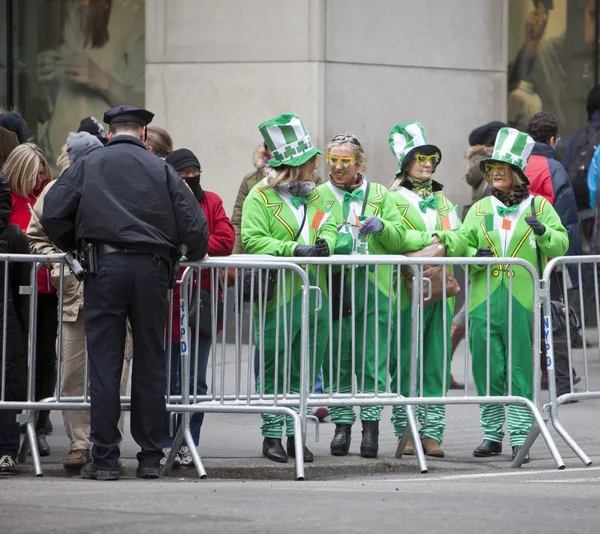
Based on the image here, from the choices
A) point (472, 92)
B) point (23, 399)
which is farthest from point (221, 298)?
point (472, 92)

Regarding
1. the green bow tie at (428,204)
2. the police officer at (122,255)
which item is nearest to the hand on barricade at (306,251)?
the police officer at (122,255)

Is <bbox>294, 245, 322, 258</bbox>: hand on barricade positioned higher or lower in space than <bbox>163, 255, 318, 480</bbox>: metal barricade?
higher

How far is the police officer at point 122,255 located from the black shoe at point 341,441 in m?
1.35

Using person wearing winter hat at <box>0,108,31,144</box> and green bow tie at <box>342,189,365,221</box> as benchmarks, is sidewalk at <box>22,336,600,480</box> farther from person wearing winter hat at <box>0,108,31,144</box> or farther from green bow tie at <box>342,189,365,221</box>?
person wearing winter hat at <box>0,108,31,144</box>

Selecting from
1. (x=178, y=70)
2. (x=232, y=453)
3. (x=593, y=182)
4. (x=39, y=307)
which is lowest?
(x=232, y=453)

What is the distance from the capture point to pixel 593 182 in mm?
13055

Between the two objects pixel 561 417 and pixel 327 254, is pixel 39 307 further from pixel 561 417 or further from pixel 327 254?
pixel 561 417

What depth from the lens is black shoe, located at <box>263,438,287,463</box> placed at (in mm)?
8711

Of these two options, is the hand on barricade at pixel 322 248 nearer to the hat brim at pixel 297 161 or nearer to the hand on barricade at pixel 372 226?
the hand on barricade at pixel 372 226

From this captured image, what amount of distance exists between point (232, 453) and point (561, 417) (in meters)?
2.57

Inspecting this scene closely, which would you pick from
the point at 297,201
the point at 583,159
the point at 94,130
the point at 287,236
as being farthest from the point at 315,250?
the point at 583,159

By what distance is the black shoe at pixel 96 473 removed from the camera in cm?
798

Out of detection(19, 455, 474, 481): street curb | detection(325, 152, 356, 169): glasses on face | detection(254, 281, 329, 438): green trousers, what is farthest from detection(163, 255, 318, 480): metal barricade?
detection(325, 152, 356, 169): glasses on face

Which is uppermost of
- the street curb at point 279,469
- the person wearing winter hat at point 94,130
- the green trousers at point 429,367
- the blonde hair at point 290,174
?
the person wearing winter hat at point 94,130
